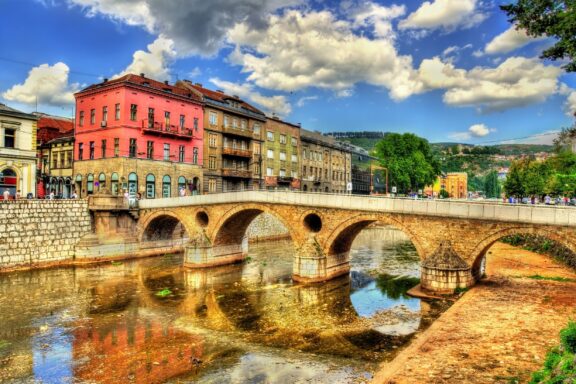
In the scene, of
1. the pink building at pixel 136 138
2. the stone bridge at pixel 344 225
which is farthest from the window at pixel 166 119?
the stone bridge at pixel 344 225

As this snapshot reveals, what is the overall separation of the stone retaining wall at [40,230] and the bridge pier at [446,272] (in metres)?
27.2

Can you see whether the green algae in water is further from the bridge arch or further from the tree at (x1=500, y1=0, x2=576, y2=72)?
the tree at (x1=500, y1=0, x2=576, y2=72)

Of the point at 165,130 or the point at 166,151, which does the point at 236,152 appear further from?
the point at 165,130

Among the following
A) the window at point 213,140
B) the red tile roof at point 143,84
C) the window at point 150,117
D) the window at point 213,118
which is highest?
the red tile roof at point 143,84

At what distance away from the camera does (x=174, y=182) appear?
145 ft

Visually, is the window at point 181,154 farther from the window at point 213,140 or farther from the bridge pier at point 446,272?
the bridge pier at point 446,272

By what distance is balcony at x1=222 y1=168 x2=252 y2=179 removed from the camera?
49.7 metres

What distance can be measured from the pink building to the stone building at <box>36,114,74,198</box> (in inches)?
63.8

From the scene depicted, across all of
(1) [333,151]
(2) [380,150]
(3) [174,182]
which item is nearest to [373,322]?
(3) [174,182]

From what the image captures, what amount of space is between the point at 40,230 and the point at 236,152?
80.4ft

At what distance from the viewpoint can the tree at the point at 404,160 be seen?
201 ft

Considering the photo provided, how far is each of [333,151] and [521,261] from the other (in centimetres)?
4575

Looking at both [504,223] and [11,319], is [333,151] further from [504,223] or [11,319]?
[11,319]

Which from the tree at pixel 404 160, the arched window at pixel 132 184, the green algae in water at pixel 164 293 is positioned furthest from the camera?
the tree at pixel 404 160
